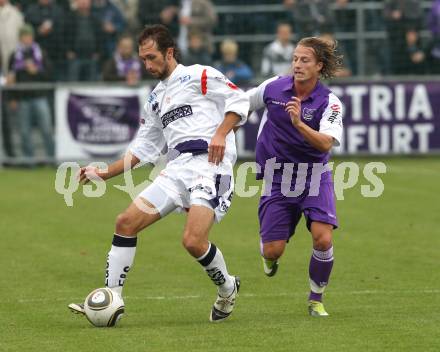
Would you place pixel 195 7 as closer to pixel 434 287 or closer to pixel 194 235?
pixel 434 287

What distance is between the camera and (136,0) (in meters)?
22.6

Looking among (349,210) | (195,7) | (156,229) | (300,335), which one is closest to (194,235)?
(300,335)

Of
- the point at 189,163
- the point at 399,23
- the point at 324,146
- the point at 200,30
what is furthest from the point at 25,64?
the point at 324,146

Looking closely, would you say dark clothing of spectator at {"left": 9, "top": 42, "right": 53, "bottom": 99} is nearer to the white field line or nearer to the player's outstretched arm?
the white field line

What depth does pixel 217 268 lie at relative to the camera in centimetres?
831

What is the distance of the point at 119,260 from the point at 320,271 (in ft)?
5.01

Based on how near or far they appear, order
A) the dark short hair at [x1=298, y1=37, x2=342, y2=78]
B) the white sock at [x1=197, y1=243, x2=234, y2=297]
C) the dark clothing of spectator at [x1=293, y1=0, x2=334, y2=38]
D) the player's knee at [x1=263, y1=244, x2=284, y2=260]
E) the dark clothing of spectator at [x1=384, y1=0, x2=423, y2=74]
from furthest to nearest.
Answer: the dark clothing of spectator at [x1=384, y1=0, x2=423, y2=74] → the dark clothing of spectator at [x1=293, y1=0, x2=334, y2=38] → the player's knee at [x1=263, y1=244, x2=284, y2=260] → the dark short hair at [x1=298, y1=37, x2=342, y2=78] → the white sock at [x1=197, y1=243, x2=234, y2=297]

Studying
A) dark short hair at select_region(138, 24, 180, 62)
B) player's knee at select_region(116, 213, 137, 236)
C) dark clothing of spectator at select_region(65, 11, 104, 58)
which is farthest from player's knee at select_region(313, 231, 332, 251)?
dark clothing of spectator at select_region(65, 11, 104, 58)

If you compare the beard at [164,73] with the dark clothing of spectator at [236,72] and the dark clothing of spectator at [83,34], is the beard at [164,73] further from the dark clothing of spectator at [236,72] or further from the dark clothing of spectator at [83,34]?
the dark clothing of spectator at [83,34]

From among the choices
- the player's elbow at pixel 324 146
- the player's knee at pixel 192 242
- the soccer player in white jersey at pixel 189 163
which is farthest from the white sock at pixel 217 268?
the player's elbow at pixel 324 146

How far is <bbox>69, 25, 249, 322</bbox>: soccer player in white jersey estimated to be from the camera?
26.8 ft

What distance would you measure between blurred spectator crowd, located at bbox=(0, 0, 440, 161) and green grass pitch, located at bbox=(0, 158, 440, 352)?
3.64 meters

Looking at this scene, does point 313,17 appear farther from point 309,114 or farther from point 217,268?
point 217,268

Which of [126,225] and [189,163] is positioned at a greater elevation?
[189,163]
